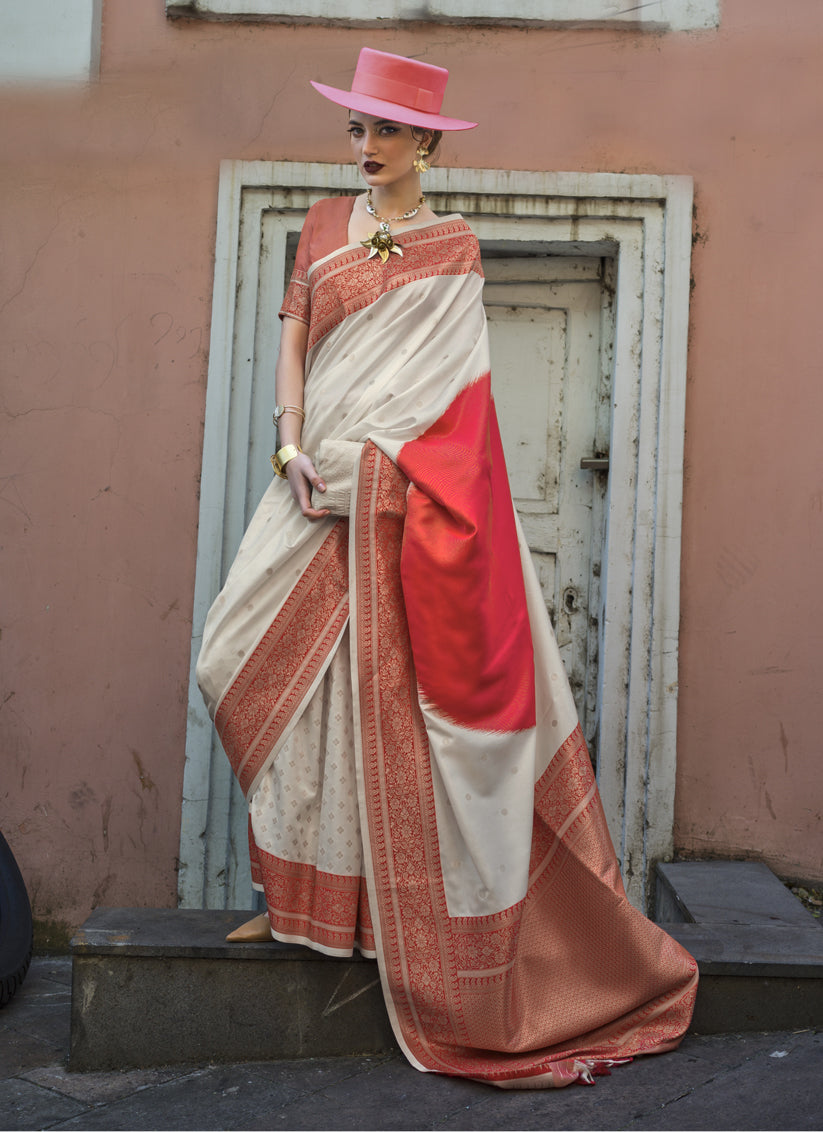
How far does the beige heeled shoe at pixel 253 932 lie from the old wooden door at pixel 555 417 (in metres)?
1.48

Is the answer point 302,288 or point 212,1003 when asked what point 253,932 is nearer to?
point 212,1003

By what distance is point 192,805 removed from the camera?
11.2 ft

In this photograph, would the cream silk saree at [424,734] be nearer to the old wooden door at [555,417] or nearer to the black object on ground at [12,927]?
the black object on ground at [12,927]

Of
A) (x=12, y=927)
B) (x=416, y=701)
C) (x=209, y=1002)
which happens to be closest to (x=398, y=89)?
(x=416, y=701)

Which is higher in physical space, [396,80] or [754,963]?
[396,80]

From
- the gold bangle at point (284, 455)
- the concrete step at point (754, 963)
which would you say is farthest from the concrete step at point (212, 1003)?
the gold bangle at point (284, 455)

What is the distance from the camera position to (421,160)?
2.57 meters

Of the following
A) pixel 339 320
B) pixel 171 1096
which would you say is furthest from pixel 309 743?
pixel 339 320

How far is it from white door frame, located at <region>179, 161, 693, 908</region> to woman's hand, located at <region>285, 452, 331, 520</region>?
0.97m

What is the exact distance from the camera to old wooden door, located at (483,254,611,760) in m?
3.63

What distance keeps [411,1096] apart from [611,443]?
6.45 ft

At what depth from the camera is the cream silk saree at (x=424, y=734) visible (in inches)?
91.7

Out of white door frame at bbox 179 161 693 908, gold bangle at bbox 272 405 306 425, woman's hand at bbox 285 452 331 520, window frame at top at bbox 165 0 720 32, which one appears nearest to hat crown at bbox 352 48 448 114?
gold bangle at bbox 272 405 306 425

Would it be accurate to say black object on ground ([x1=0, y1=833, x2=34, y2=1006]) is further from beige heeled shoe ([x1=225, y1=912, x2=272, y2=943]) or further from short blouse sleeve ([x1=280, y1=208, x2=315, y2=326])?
short blouse sleeve ([x1=280, y1=208, x2=315, y2=326])
